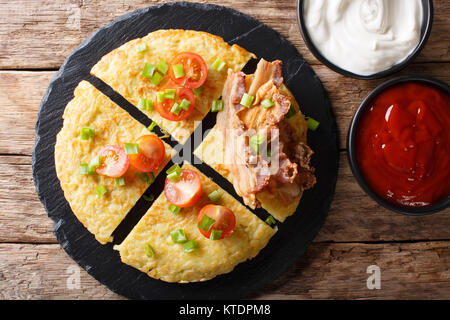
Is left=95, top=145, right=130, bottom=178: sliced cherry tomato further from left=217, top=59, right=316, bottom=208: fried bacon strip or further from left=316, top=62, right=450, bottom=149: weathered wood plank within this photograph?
left=316, top=62, right=450, bottom=149: weathered wood plank

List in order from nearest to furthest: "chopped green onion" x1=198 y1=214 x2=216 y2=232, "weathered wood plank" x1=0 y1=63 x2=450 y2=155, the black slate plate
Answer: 1. "chopped green onion" x1=198 y1=214 x2=216 y2=232
2. the black slate plate
3. "weathered wood plank" x1=0 y1=63 x2=450 y2=155

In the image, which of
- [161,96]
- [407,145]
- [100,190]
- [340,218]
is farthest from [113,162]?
[407,145]

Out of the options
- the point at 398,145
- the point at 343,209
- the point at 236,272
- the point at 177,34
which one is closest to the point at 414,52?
the point at 398,145

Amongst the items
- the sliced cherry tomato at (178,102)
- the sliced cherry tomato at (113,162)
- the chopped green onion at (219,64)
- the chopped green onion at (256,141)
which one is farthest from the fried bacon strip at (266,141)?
the sliced cherry tomato at (113,162)

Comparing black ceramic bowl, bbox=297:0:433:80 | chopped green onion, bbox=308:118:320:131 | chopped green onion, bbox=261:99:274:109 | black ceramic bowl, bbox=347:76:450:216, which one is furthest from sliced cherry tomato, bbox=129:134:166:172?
black ceramic bowl, bbox=347:76:450:216

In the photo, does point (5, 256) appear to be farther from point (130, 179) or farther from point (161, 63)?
point (161, 63)
